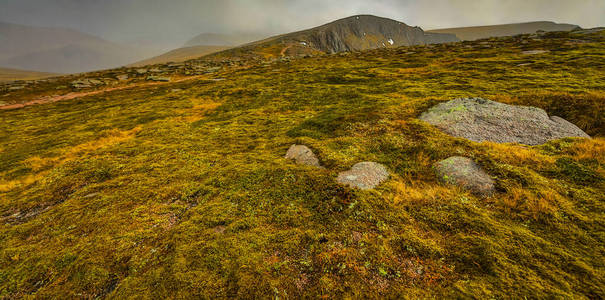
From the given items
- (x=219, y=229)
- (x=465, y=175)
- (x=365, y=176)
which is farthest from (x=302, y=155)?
(x=465, y=175)

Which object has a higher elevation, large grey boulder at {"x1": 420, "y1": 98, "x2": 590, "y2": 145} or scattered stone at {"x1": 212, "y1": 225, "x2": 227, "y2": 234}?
large grey boulder at {"x1": 420, "y1": 98, "x2": 590, "y2": 145}

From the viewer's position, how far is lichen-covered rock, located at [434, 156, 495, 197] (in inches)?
272

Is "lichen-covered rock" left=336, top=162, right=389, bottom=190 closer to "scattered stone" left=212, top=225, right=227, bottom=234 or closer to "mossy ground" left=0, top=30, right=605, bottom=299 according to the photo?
"mossy ground" left=0, top=30, right=605, bottom=299

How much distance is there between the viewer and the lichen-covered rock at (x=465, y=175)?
272 inches

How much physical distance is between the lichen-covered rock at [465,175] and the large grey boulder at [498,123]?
3.21 meters

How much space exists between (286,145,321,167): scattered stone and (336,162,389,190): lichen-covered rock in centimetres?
160

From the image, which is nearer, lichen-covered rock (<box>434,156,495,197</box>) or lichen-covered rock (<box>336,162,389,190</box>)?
lichen-covered rock (<box>434,156,495,197</box>)

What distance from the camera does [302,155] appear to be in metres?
10.4

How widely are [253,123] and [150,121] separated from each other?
12343 millimetres

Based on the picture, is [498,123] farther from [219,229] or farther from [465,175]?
[219,229]

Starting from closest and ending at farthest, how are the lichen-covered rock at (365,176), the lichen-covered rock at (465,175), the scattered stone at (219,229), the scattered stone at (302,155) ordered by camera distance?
the scattered stone at (219,229), the lichen-covered rock at (465,175), the lichen-covered rock at (365,176), the scattered stone at (302,155)

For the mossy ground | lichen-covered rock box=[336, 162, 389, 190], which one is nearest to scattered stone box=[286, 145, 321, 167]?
the mossy ground

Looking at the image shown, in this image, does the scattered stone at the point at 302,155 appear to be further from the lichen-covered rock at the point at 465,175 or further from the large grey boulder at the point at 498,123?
the large grey boulder at the point at 498,123

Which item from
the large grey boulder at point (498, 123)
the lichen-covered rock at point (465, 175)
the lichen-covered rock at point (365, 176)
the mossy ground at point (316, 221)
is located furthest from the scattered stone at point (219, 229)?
the large grey boulder at point (498, 123)
